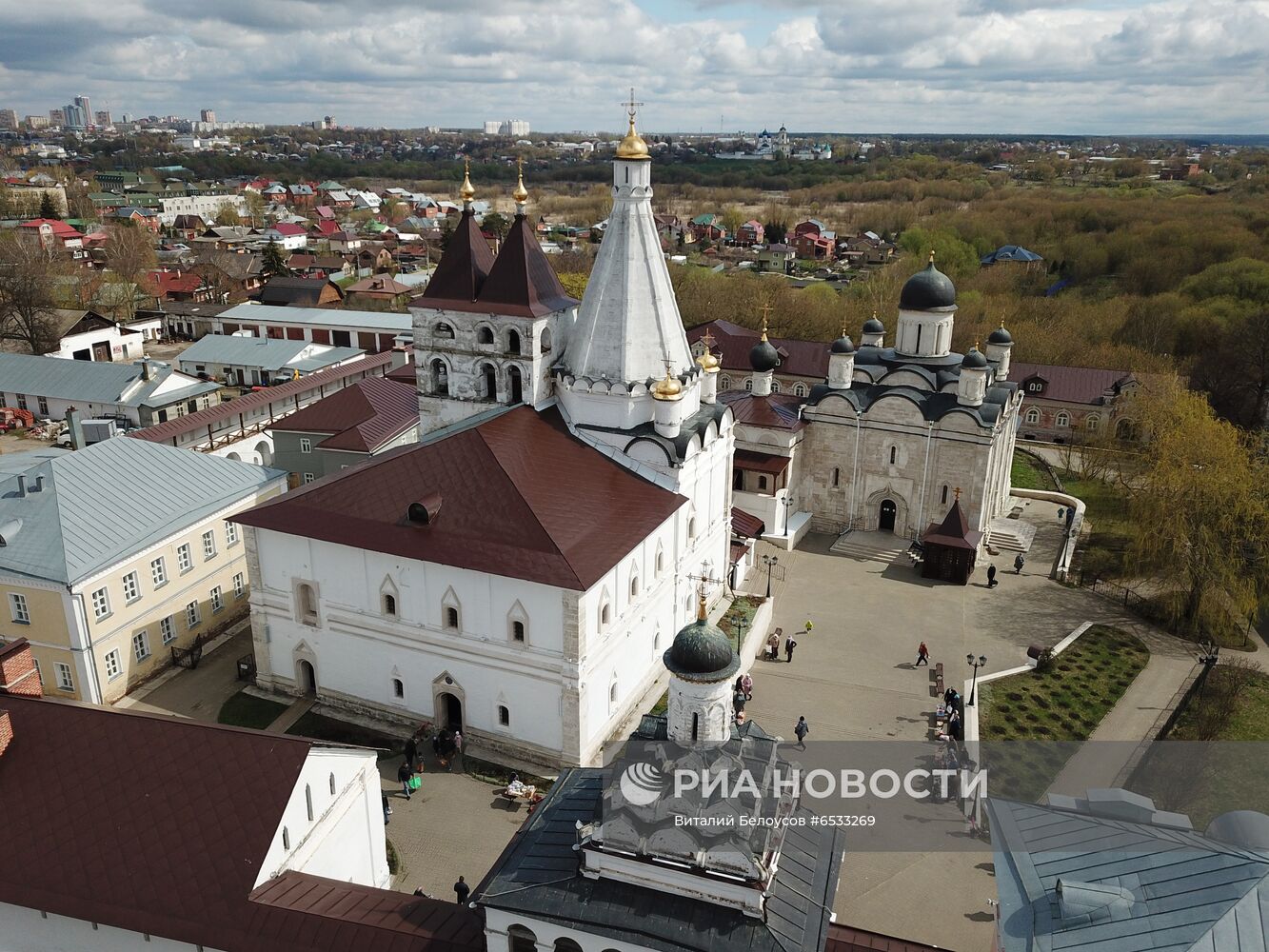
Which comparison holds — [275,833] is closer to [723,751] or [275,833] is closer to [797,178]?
[723,751]

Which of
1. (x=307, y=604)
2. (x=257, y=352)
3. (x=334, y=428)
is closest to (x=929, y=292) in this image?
(x=334, y=428)

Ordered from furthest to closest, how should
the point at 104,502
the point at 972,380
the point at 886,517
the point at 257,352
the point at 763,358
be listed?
the point at 257,352
the point at 763,358
the point at 886,517
the point at 972,380
the point at 104,502

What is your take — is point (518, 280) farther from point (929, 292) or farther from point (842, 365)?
point (929, 292)

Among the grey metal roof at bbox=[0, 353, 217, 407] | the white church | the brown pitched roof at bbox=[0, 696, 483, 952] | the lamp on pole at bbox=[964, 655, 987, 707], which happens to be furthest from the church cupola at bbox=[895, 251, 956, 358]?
the grey metal roof at bbox=[0, 353, 217, 407]

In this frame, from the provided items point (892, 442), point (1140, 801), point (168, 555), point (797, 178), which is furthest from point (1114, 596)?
point (797, 178)

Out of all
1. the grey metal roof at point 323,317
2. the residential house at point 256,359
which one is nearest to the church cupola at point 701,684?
the residential house at point 256,359

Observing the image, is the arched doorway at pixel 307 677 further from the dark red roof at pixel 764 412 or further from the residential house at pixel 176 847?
the dark red roof at pixel 764 412
